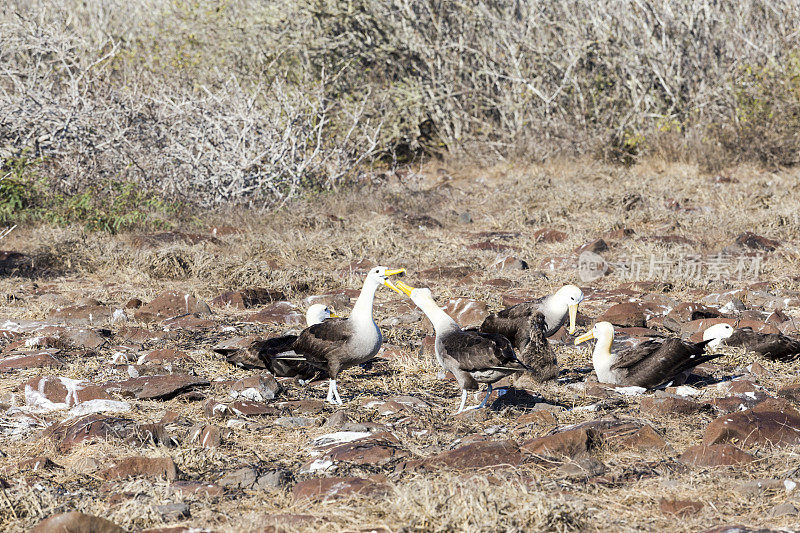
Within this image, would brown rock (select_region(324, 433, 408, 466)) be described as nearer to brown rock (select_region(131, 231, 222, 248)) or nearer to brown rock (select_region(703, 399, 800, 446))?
brown rock (select_region(703, 399, 800, 446))

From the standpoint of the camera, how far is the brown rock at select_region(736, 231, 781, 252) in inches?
409

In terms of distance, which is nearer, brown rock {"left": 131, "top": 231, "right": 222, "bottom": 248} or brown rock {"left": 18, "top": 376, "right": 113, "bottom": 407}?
brown rock {"left": 18, "top": 376, "right": 113, "bottom": 407}

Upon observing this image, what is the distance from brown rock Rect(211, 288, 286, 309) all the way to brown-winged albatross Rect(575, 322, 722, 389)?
3904 millimetres

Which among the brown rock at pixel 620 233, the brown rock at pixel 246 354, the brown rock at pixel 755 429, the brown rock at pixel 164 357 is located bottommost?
the brown rock at pixel 620 233

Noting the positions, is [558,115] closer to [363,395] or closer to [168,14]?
[168,14]

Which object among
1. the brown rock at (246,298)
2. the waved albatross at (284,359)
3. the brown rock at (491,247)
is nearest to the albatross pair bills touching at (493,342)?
the waved albatross at (284,359)

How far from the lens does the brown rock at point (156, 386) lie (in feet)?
19.3

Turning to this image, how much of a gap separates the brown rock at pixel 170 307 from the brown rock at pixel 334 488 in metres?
4.59

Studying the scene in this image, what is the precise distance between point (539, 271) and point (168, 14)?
1300 centimetres

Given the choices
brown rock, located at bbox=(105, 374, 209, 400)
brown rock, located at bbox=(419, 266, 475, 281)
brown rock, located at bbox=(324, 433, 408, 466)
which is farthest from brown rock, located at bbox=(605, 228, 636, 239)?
brown rock, located at bbox=(324, 433, 408, 466)

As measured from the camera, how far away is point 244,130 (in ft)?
41.9

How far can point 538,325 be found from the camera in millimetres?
6320

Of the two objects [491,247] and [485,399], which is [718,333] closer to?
[485,399]

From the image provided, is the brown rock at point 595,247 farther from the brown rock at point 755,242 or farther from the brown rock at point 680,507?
the brown rock at point 680,507
